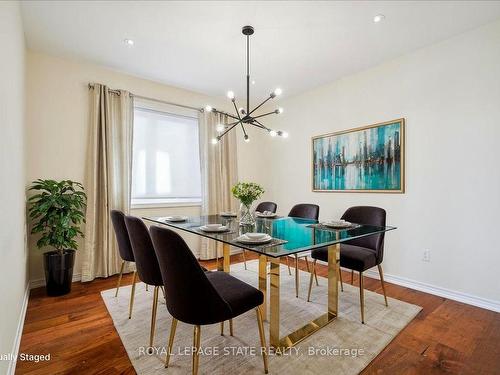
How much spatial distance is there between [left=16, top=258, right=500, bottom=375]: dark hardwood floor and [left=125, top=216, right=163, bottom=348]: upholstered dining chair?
1.40 feet

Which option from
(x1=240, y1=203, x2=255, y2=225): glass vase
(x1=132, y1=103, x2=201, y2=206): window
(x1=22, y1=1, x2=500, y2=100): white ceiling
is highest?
(x1=22, y1=1, x2=500, y2=100): white ceiling

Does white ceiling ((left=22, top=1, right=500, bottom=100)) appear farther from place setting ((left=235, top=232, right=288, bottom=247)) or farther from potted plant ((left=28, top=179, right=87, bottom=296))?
place setting ((left=235, top=232, right=288, bottom=247))

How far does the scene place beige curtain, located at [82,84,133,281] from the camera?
3.10m

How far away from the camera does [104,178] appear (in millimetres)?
3168

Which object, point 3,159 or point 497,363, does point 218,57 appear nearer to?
point 3,159

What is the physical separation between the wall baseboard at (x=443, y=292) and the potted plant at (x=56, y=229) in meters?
3.51

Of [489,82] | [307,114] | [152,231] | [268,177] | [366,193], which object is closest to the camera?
[152,231]

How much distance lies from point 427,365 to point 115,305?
8.33 ft

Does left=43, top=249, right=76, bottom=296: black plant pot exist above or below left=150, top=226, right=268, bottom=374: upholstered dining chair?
below

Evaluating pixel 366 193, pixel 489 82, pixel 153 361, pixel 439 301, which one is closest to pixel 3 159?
pixel 153 361

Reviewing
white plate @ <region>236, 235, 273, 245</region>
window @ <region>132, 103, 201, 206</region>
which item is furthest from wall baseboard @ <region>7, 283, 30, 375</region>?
window @ <region>132, 103, 201, 206</region>

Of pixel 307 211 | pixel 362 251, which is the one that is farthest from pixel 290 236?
pixel 307 211

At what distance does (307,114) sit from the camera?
404 cm

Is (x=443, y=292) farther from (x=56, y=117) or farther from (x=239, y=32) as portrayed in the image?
(x=56, y=117)
